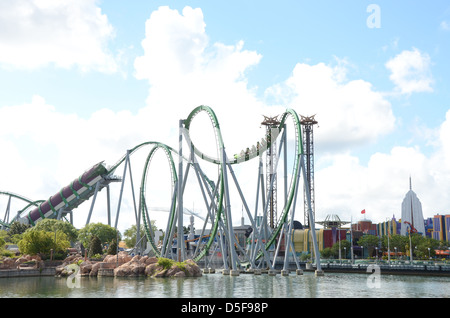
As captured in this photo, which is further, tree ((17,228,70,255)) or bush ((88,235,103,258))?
bush ((88,235,103,258))

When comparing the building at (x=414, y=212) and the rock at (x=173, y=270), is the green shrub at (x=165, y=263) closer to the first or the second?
the rock at (x=173, y=270)

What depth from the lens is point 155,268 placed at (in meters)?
50.2

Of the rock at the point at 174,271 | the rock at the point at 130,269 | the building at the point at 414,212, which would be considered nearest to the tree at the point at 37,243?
the rock at the point at 130,269

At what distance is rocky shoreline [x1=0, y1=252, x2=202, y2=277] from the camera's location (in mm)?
49562

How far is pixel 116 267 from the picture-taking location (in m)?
54.1

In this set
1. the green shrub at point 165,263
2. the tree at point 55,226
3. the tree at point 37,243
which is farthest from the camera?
the tree at point 55,226

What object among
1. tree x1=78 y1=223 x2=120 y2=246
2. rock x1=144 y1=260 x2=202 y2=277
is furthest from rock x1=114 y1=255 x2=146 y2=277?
tree x1=78 y1=223 x2=120 y2=246

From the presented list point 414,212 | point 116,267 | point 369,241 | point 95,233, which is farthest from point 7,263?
point 414,212

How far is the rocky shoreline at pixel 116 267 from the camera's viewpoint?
4956 centimetres

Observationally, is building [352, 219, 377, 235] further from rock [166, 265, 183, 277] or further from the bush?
rock [166, 265, 183, 277]

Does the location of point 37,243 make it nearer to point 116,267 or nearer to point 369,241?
point 116,267

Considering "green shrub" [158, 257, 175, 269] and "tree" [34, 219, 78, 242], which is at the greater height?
"tree" [34, 219, 78, 242]

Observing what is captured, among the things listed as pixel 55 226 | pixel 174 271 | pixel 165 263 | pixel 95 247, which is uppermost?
pixel 55 226
